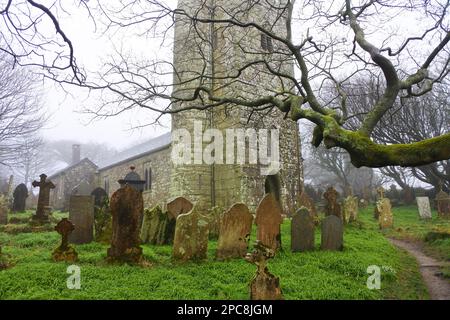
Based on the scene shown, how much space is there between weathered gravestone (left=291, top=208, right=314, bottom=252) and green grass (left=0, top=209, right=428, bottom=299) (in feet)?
0.75

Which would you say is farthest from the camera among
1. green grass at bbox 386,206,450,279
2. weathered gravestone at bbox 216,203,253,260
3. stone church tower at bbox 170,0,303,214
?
stone church tower at bbox 170,0,303,214

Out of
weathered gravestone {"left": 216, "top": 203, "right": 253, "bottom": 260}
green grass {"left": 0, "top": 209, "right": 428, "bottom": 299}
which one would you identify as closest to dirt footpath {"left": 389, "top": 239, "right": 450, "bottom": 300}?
green grass {"left": 0, "top": 209, "right": 428, "bottom": 299}

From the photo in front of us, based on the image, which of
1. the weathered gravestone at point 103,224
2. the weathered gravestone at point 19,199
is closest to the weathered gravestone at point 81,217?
the weathered gravestone at point 103,224

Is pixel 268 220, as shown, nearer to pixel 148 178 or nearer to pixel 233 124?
pixel 233 124

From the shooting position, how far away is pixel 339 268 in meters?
5.65

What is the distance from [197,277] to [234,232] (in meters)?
1.61

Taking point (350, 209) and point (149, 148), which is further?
point (149, 148)

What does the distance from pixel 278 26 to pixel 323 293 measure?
1459 cm

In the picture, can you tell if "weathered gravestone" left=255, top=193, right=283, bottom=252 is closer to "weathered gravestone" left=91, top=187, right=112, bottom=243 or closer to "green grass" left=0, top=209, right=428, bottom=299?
"green grass" left=0, top=209, right=428, bottom=299

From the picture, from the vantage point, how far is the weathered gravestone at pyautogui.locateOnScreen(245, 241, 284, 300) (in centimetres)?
380

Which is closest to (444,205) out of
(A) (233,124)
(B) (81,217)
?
(A) (233,124)

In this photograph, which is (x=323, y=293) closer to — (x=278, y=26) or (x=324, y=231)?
(x=324, y=231)

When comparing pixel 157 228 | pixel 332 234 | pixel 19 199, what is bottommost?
pixel 332 234

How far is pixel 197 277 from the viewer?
4930mm
